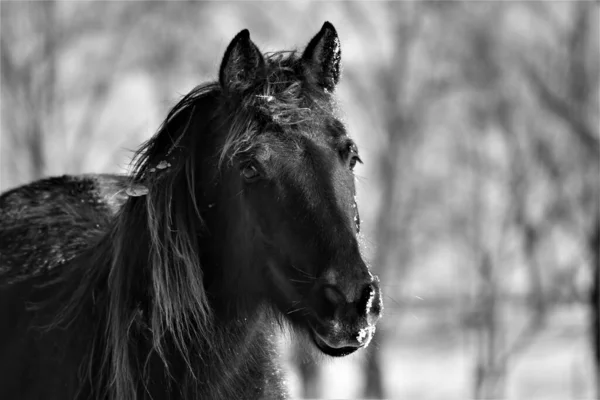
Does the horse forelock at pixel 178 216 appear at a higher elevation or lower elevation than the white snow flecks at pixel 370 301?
higher

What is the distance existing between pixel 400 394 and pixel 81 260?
82.4 ft

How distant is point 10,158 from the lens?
1683 centimetres

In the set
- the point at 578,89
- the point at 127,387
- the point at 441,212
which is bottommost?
the point at 127,387

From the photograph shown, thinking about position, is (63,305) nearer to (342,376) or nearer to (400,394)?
(400,394)

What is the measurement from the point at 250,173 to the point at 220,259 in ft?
1.29

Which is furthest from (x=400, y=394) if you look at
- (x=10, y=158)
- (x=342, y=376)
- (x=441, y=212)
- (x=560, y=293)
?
(x=10, y=158)

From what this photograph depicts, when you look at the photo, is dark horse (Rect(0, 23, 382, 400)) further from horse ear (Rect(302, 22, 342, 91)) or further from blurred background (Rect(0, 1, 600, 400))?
blurred background (Rect(0, 1, 600, 400))

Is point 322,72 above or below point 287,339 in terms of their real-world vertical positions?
above

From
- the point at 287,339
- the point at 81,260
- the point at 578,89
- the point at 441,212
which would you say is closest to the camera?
the point at 287,339

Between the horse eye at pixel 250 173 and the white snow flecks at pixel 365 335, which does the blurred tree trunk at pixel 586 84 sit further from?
the white snow flecks at pixel 365 335

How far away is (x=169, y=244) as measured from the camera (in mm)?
3109

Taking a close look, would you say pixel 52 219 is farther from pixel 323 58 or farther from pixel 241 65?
pixel 323 58

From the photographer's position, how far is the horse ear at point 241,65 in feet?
10.2

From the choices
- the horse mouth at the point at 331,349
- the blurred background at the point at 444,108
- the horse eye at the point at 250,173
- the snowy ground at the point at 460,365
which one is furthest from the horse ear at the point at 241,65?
the snowy ground at the point at 460,365
